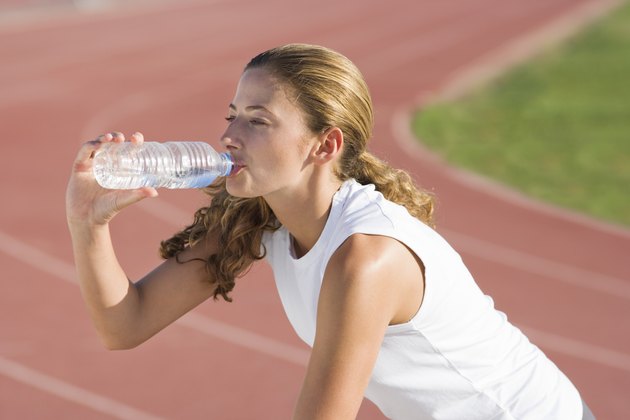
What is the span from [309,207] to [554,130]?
10863 millimetres

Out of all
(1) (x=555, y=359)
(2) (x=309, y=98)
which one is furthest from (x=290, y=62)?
(1) (x=555, y=359)

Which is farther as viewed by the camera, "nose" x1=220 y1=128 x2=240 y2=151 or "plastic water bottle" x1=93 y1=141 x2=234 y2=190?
"plastic water bottle" x1=93 y1=141 x2=234 y2=190

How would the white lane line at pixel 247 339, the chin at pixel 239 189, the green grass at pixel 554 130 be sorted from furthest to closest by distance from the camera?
the green grass at pixel 554 130 → the white lane line at pixel 247 339 → the chin at pixel 239 189

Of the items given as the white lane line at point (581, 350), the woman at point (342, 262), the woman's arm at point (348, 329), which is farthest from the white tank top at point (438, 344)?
the white lane line at point (581, 350)

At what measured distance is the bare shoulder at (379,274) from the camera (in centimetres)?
216

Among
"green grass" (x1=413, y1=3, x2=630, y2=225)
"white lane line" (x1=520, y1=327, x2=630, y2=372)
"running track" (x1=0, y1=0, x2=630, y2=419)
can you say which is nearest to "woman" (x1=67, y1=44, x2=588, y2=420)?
"running track" (x1=0, y1=0, x2=630, y2=419)

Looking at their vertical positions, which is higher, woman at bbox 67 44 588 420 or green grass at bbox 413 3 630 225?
green grass at bbox 413 3 630 225

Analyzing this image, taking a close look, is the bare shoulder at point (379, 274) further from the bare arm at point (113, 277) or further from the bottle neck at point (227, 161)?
the bare arm at point (113, 277)

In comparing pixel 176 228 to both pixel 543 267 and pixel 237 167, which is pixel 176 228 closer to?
pixel 543 267

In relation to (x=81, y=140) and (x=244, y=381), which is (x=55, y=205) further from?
(x=244, y=381)

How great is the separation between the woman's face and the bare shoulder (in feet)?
0.91

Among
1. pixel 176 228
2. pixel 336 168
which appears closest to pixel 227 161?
pixel 336 168

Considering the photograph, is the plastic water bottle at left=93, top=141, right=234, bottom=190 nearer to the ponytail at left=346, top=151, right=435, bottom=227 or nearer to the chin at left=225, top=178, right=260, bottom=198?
the chin at left=225, top=178, right=260, bottom=198

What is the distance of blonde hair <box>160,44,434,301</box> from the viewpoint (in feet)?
7.99
